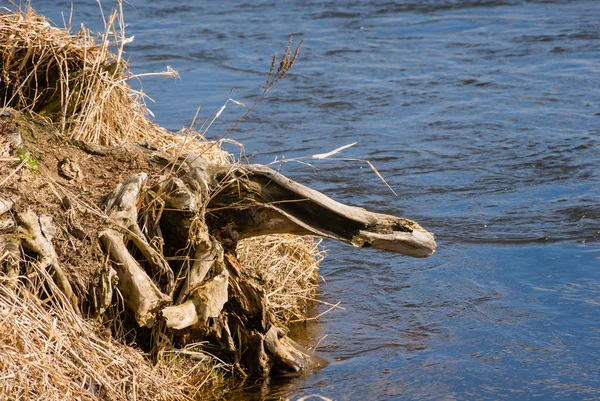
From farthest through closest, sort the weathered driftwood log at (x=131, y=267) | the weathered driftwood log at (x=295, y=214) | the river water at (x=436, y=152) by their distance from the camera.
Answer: the river water at (x=436, y=152), the weathered driftwood log at (x=295, y=214), the weathered driftwood log at (x=131, y=267)

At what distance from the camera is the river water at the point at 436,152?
19.5 ft

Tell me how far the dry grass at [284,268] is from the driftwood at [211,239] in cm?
66

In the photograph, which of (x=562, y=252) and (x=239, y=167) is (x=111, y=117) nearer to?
(x=239, y=167)

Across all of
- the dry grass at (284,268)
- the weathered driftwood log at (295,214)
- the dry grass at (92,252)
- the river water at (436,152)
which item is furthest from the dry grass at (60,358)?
the dry grass at (284,268)

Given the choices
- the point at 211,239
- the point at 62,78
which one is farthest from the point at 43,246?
the point at 62,78

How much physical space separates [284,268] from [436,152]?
4941 mm

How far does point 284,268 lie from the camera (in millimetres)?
6641

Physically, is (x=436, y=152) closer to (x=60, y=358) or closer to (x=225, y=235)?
(x=225, y=235)

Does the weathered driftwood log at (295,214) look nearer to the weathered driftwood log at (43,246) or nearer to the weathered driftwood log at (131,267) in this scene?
the weathered driftwood log at (131,267)

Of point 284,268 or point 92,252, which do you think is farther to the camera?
point 284,268

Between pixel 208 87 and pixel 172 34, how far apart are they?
185 inches

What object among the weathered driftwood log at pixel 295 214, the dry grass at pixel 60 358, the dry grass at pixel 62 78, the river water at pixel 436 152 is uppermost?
the dry grass at pixel 62 78

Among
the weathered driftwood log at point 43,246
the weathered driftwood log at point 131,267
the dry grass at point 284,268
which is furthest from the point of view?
the dry grass at point 284,268

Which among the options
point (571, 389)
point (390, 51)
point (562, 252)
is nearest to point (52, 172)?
point (571, 389)
